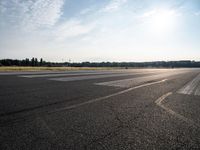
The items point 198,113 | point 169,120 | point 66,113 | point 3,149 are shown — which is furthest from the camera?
point 198,113

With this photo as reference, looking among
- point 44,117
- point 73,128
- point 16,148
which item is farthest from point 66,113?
point 16,148

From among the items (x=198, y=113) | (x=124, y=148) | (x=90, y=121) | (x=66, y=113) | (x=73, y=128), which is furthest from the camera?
(x=198, y=113)

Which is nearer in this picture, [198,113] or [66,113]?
[66,113]

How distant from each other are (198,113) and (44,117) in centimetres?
454

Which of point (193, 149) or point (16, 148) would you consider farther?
point (193, 149)

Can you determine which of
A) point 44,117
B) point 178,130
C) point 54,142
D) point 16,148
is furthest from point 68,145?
point 178,130

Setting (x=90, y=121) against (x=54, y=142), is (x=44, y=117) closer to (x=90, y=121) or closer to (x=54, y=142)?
(x=90, y=121)

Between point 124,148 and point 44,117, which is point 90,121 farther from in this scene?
point 124,148

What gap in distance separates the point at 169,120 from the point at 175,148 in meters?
1.73

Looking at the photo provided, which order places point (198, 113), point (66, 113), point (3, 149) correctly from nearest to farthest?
point (3, 149) < point (66, 113) < point (198, 113)

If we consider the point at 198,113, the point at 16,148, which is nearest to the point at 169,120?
the point at 198,113

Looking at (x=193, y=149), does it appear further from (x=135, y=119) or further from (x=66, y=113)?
(x=66, y=113)

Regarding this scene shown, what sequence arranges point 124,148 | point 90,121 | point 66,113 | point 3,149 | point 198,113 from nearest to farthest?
point 3,149, point 124,148, point 90,121, point 66,113, point 198,113

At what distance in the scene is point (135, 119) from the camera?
488 cm
